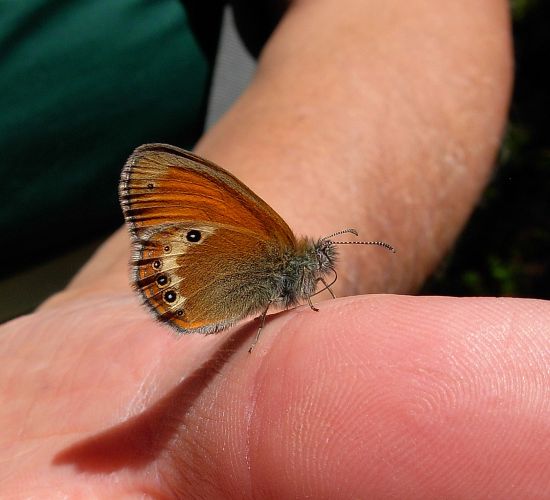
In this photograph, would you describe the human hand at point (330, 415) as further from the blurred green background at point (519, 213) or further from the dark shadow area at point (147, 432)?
the blurred green background at point (519, 213)

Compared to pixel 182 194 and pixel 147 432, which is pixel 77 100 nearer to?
pixel 182 194

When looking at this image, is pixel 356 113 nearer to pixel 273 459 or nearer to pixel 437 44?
pixel 437 44

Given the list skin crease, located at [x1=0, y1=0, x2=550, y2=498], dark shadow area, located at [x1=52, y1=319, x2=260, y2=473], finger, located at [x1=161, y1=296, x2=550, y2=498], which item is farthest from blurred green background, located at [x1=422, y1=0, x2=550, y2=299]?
finger, located at [x1=161, y1=296, x2=550, y2=498]

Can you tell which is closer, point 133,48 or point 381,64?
point 381,64

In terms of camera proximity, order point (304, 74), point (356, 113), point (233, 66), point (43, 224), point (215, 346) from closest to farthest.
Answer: point (215, 346)
point (356, 113)
point (304, 74)
point (43, 224)
point (233, 66)

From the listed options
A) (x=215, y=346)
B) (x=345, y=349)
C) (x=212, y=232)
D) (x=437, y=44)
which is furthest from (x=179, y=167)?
(x=437, y=44)

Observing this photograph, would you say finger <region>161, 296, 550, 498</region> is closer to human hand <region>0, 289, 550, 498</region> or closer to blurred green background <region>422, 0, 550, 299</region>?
human hand <region>0, 289, 550, 498</region>
